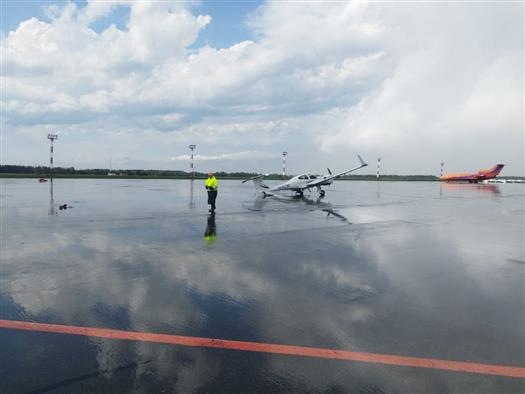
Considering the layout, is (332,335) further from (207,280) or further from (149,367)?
(207,280)

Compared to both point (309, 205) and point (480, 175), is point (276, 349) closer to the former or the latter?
point (309, 205)

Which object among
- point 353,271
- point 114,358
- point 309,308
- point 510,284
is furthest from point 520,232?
point 114,358

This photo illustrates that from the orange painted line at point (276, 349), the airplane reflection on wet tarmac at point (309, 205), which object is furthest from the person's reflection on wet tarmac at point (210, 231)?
the orange painted line at point (276, 349)

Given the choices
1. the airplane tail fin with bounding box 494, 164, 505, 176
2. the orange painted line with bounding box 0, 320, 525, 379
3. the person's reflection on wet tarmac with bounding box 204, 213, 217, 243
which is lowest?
the orange painted line with bounding box 0, 320, 525, 379

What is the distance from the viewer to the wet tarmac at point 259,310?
10.3ft

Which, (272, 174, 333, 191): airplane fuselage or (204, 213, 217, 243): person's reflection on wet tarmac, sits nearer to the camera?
(204, 213, 217, 243): person's reflection on wet tarmac

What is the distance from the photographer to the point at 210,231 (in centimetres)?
1112

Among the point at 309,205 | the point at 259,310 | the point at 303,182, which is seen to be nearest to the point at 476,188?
the point at 303,182

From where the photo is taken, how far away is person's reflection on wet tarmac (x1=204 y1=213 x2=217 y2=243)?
9888mm

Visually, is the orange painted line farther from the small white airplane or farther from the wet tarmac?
the small white airplane

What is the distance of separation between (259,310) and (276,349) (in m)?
1.07

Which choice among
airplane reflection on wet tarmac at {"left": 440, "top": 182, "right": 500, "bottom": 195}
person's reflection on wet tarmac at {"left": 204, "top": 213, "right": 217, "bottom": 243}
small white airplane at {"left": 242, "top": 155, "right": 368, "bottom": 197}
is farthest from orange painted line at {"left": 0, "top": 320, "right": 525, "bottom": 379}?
airplane reflection on wet tarmac at {"left": 440, "top": 182, "right": 500, "bottom": 195}

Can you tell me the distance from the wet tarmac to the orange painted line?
40mm

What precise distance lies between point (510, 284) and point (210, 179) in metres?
12.9
